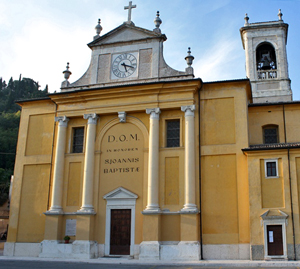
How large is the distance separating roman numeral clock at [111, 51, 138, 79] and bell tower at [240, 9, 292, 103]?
43.2 feet

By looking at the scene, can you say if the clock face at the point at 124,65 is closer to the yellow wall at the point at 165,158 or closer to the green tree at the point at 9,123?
the yellow wall at the point at 165,158

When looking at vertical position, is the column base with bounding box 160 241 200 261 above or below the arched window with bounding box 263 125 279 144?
below

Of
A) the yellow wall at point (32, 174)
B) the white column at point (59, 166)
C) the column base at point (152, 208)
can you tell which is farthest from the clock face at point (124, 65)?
the column base at point (152, 208)

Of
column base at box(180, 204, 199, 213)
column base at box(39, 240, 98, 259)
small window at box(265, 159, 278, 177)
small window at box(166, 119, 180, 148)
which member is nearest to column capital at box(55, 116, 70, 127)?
small window at box(166, 119, 180, 148)

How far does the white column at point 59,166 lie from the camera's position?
21.7 meters

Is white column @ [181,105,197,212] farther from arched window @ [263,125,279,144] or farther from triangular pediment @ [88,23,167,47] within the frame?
triangular pediment @ [88,23,167,47]

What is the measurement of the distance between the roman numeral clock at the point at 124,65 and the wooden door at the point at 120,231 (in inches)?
320

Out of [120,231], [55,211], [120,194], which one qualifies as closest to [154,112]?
[120,194]

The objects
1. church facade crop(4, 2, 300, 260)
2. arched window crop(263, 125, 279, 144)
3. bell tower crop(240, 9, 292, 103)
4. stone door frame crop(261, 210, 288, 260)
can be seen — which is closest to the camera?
stone door frame crop(261, 210, 288, 260)

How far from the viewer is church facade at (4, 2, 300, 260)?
1853 cm

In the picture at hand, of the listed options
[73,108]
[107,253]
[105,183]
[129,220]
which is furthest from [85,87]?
[107,253]

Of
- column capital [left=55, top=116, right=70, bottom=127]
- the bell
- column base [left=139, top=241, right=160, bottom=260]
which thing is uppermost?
the bell

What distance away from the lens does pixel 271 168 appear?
18.6m

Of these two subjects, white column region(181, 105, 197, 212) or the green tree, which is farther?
the green tree
